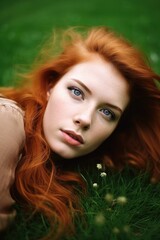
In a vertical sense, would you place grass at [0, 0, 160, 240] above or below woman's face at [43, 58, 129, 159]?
below

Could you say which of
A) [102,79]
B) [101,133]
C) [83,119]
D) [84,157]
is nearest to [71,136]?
[83,119]

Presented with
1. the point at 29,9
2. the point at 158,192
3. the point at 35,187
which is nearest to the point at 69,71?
the point at 35,187

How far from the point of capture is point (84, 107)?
2975 millimetres

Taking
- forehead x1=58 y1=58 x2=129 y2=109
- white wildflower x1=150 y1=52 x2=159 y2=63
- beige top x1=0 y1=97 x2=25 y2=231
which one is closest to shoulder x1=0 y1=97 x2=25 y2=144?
beige top x1=0 y1=97 x2=25 y2=231

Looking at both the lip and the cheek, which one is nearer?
the lip

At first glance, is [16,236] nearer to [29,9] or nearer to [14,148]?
[14,148]

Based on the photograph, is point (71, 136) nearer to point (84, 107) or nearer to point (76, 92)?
point (84, 107)

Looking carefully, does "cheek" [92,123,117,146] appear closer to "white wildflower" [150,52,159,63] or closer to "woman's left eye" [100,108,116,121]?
"woman's left eye" [100,108,116,121]

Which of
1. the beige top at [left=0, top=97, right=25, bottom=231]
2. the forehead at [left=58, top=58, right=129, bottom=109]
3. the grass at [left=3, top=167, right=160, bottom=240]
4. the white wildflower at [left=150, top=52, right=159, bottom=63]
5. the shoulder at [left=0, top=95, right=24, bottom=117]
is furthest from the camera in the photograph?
the white wildflower at [left=150, top=52, right=159, bottom=63]

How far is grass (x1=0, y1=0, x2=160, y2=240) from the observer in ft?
8.89

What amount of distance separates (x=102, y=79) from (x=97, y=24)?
6.07 m

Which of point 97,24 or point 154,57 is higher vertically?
point 154,57

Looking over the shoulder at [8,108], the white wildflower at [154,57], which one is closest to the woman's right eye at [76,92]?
the shoulder at [8,108]

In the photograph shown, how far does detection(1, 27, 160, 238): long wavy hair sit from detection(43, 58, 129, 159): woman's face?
0.10 m
